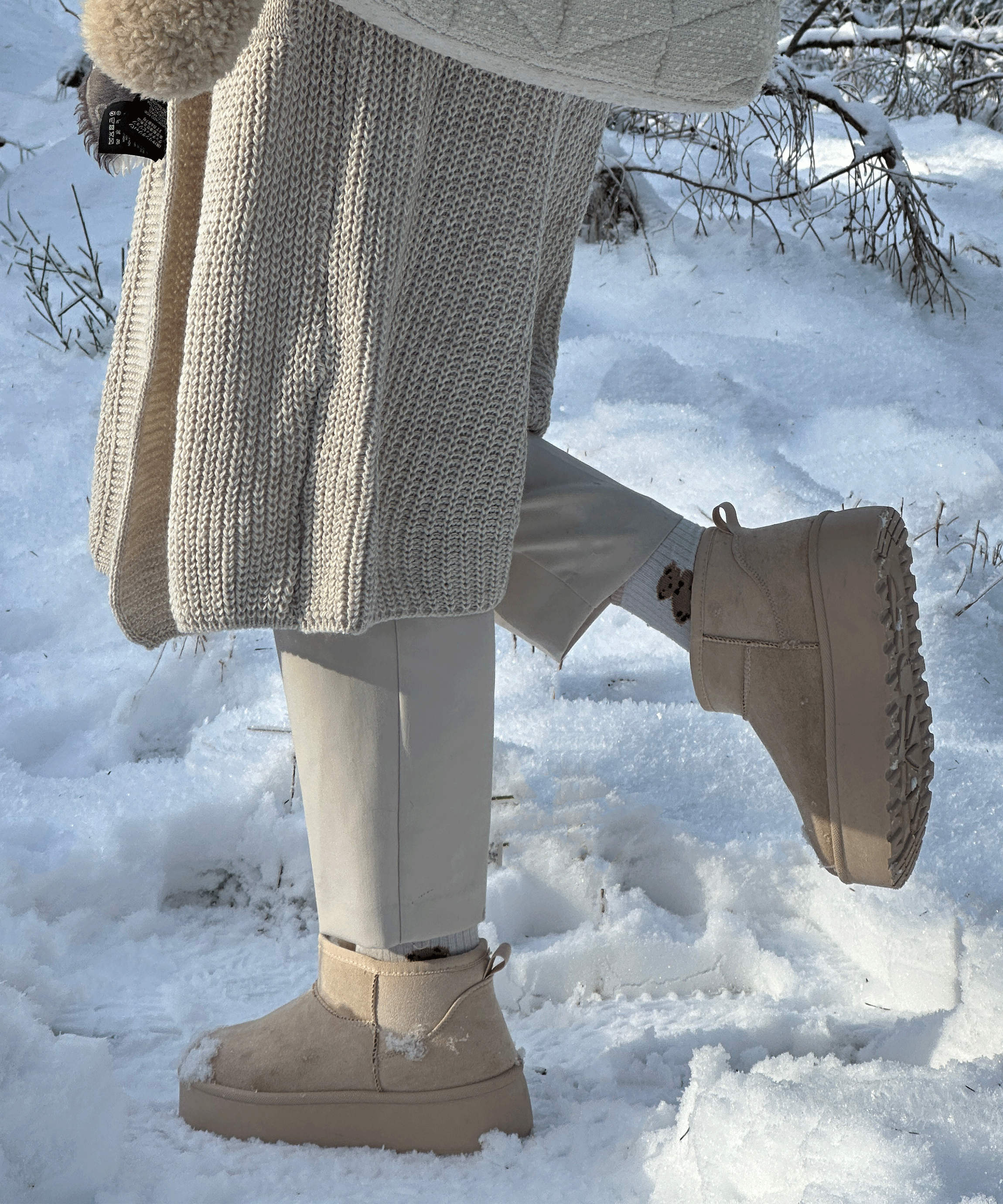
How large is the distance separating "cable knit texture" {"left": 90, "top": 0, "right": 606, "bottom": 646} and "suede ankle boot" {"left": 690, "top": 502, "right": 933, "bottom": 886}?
0.30 metres

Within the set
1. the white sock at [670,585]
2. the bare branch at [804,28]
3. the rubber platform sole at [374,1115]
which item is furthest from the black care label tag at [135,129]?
the bare branch at [804,28]

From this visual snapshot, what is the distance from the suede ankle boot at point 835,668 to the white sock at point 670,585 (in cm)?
2

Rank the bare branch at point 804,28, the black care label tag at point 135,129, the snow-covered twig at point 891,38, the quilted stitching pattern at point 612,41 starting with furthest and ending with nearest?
the snow-covered twig at point 891,38 → the bare branch at point 804,28 → the black care label tag at point 135,129 → the quilted stitching pattern at point 612,41

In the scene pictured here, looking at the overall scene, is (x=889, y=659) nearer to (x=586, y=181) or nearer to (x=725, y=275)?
(x=586, y=181)

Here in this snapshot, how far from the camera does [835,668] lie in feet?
3.41

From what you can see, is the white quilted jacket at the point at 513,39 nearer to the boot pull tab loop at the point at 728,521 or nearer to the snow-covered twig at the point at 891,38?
the boot pull tab loop at the point at 728,521

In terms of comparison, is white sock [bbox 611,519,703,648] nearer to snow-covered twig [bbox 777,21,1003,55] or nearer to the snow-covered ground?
the snow-covered ground

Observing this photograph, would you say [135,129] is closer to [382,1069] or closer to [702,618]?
[702,618]

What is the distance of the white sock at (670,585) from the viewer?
1.12m

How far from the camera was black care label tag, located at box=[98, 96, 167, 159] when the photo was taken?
0.89 metres

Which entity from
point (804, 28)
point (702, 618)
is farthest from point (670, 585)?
point (804, 28)

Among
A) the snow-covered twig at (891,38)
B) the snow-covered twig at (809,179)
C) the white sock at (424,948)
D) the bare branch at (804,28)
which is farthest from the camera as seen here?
the snow-covered twig at (891,38)

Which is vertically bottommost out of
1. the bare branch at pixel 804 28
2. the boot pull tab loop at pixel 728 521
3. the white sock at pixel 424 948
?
the white sock at pixel 424 948

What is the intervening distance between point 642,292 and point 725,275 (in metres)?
0.22
